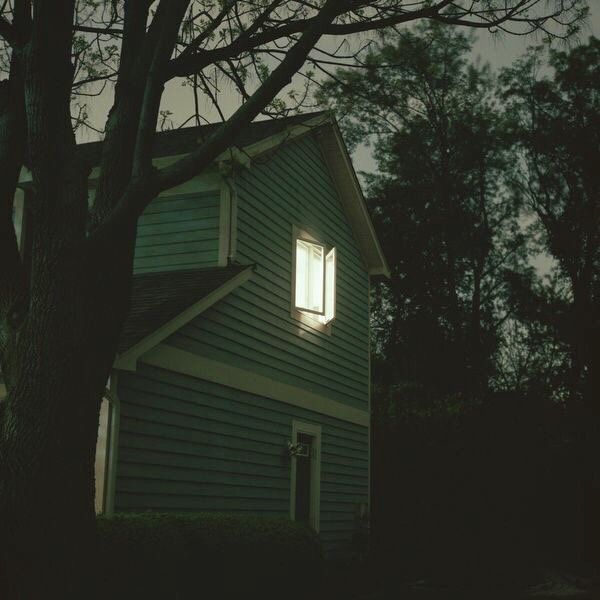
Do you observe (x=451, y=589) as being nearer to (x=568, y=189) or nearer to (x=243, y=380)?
(x=243, y=380)

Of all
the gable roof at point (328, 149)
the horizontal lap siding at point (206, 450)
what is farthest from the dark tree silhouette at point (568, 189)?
the horizontal lap siding at point (206, 450)

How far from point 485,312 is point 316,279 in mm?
16689

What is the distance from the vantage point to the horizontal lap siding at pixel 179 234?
41.2 ft

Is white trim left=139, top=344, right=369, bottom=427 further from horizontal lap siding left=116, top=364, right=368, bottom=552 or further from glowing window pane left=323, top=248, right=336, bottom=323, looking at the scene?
glowing window pane left=323, top=248, right=336, bottom=323

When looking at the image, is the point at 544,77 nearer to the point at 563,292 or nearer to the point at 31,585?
the point at 563,292

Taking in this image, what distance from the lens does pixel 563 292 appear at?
27469 mm

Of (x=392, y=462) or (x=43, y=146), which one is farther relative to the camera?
(x=392, y=462)

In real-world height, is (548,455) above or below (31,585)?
above

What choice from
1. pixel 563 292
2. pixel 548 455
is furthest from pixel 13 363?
pixel 563 292

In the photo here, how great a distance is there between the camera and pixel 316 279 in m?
15.2

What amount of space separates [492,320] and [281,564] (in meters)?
22.1

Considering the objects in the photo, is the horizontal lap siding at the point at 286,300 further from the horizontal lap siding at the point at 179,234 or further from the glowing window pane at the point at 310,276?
the horizontal lap siding at the point at 179,234

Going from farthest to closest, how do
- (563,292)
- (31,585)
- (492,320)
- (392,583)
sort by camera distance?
(492,320)
(563,292)
(392,583)
(31,585)

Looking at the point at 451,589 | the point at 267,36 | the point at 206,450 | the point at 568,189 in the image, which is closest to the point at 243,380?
the point at 206,450
